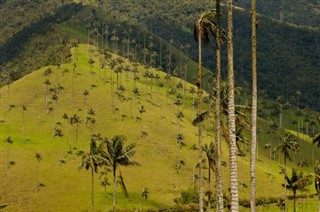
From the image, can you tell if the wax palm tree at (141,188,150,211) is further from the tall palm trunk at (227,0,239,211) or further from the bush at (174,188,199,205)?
the tall palm trunk at (227,0,239,211)

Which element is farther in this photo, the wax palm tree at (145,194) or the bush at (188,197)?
the wax palm tree at (145,194)

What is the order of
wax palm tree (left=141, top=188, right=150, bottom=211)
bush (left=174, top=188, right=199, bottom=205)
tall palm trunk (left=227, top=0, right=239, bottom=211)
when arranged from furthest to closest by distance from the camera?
wax palm tree (left=141, top=188, right=150, bottom=211) < bush (left=174, top=188, right=199, bottom=205) < tall palm trunk (left=227, top=0, right=239, bottom=211)

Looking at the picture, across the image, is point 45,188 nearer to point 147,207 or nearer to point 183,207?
point 147,207

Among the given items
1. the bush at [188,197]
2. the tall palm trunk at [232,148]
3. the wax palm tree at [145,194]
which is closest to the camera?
the tall palm trunk at [232,148]

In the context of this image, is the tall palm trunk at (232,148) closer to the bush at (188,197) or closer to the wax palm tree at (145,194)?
the bush at (188,197)

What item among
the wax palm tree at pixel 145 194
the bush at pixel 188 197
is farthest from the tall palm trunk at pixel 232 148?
the wax palm tree at pixel 145 194

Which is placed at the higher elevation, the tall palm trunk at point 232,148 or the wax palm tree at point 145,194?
the tall palm trunk at point 232,148

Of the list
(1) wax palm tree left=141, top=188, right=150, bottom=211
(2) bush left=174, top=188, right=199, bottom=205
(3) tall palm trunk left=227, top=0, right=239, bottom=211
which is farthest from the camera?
(1) wax palm tree left=141, top=188, right=150, bottom=211

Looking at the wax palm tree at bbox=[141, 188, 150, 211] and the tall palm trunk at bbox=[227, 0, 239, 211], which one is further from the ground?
the tall palm trunk at bbox=[227, 0, 239, 211]

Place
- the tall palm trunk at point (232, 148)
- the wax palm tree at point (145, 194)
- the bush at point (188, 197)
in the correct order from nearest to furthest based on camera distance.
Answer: the tall palm trunk at point (232, 148), the bush at point (188, 197), the wax palm tree at point (145, 194)

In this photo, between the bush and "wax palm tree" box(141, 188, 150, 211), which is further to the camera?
"wax palm tree" box(141, 188, 150, 211)

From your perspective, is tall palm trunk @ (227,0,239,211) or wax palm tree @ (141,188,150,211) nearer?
tall palm trunk @ (227,0,239,211)

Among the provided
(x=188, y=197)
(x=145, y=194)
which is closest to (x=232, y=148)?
(x=145, y=194)

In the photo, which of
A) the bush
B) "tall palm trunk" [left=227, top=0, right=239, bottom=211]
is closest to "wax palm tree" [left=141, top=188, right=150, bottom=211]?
the bush
